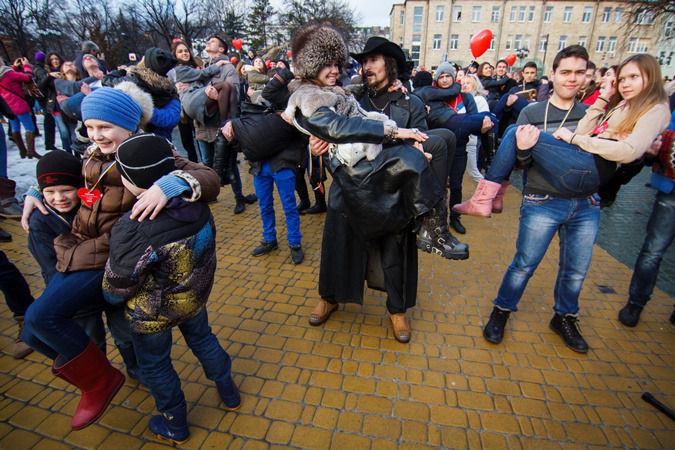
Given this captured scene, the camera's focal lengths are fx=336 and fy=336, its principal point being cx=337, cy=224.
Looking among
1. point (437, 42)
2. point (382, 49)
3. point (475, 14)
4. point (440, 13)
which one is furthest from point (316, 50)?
point (475, 14)

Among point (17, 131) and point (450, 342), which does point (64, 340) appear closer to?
point (450, 342)

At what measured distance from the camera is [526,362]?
258 cm

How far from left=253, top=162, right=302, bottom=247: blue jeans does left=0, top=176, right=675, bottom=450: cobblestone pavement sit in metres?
0.75

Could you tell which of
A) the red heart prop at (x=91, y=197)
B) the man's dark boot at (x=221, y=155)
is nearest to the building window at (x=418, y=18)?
the man's dark boot at (x=221, y=155)

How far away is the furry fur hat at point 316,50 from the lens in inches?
91.7

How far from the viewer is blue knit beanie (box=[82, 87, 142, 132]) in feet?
6.11

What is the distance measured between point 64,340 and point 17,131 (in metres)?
8.55

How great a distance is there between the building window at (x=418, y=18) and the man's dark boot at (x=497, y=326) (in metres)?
53.6

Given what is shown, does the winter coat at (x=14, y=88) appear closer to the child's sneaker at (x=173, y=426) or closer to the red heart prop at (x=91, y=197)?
the red heart prop at (x=91, y=197)

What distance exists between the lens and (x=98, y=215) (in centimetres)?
185

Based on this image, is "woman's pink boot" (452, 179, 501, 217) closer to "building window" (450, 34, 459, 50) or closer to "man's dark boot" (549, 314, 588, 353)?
"man's dark boot" (549, 314, 588, 353)

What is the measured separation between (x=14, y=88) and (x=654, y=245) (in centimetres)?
1061

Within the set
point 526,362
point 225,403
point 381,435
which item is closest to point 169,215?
point 225,403

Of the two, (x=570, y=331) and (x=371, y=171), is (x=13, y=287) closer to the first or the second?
(x=371, y=171)
